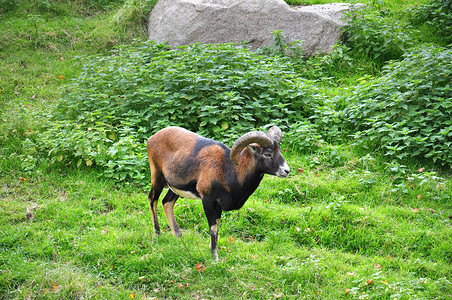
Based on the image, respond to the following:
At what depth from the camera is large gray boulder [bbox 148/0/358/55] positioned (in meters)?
11.8

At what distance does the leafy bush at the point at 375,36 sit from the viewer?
1107cm

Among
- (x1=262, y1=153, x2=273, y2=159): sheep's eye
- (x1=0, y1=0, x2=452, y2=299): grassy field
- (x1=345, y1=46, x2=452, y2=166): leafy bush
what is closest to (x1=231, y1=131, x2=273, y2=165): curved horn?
(x1=262, y1=153, x2=273, y2=159): sheep's eye

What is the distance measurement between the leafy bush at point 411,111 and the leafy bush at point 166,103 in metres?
1.32

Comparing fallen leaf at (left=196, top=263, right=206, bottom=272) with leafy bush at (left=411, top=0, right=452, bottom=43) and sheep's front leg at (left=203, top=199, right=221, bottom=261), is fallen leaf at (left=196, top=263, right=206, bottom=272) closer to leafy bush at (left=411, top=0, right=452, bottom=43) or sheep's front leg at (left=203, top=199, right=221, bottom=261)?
sheep's front leg at (left=203, top=199, right=221, bottom=261)

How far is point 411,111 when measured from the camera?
7.83 metres

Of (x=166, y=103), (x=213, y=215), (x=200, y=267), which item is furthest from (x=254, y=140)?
(x=166, y=103)

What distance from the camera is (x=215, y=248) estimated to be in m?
5.56

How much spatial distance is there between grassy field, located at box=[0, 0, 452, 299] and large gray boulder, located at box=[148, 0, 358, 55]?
4724 millimetres

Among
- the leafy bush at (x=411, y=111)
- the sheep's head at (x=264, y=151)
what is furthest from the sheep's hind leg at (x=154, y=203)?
the leafy bush at (x=411, y=111)

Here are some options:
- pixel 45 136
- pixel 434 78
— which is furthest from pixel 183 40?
pixel 434 78

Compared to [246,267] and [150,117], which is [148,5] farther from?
[246,267]

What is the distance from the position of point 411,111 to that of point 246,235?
3948 mm

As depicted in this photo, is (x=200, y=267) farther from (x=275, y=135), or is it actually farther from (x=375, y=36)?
(x=375, y=36)

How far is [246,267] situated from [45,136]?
17.2 ft
